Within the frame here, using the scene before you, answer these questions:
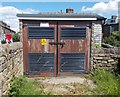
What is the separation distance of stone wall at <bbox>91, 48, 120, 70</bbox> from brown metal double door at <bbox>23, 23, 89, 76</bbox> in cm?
32

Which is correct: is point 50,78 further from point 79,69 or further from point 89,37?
point 89,37

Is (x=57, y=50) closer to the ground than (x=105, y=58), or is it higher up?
higher up

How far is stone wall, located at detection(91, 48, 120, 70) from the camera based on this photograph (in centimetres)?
Result: 793

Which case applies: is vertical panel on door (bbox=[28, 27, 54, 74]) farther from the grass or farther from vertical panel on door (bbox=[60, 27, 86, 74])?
the grass

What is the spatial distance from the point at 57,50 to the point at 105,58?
1.81 m

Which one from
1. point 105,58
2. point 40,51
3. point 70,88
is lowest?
point 70,88

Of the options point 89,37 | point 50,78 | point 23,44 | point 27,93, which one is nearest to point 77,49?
point 89,37

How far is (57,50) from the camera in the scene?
7805 mm

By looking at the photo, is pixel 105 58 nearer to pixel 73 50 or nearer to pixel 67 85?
pixel 73 50

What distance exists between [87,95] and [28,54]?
309cm

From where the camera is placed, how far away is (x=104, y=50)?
7.96 meters

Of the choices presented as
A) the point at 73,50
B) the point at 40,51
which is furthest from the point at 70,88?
the point at 40,51

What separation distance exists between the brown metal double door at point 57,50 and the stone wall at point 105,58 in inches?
A: 12.7

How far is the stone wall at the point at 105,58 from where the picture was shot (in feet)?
26.0
